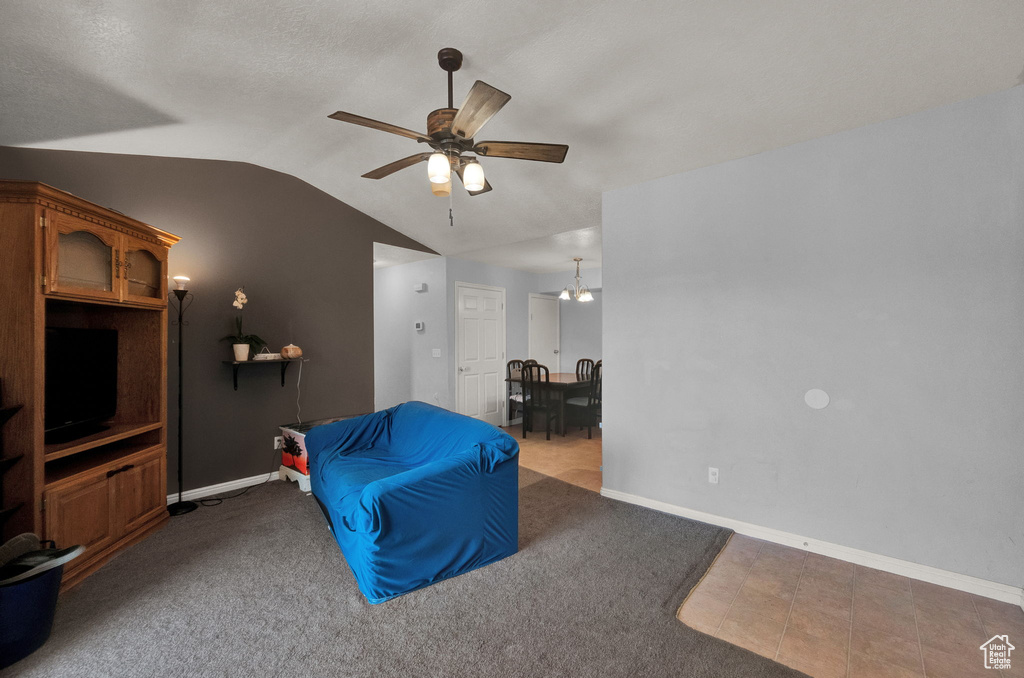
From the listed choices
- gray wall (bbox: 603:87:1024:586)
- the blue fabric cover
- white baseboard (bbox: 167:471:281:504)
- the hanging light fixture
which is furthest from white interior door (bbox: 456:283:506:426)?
the hanging light fixture

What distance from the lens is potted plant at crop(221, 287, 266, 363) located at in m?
3.49

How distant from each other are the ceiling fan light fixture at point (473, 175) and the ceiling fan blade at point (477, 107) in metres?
0.13

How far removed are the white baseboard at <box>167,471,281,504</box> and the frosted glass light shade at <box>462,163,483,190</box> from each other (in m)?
3.22

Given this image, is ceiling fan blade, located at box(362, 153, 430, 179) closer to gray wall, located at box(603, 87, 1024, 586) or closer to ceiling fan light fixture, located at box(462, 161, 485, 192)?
ceiling fan light fixture, located at box(462, 161, 485, 192)

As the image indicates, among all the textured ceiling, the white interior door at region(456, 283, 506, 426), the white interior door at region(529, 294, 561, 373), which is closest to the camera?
the textured ceiling

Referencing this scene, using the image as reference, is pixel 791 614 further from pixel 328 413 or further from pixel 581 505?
pixel 328 413

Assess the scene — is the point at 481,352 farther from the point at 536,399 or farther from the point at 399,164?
the point at 399,164

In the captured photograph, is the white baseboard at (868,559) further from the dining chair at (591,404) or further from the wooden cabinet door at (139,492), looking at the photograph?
the wooden cabinet door at (139,492)

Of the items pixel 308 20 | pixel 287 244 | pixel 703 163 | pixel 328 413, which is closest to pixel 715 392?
pixel 703 163

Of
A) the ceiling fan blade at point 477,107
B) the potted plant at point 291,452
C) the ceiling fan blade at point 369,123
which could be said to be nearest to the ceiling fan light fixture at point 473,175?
the ceiling fan blade at point 477,107

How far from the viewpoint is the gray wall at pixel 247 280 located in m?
3.22

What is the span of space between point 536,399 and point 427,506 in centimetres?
362

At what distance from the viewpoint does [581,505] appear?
3.34 metres

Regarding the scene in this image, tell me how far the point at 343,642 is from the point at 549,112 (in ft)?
9.39
